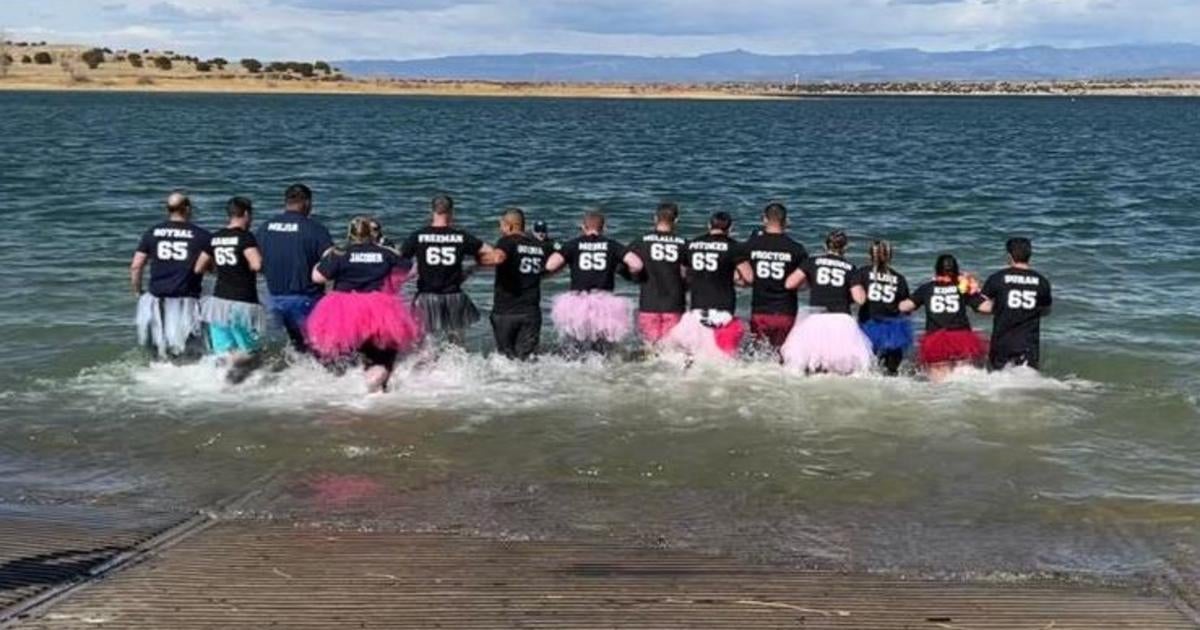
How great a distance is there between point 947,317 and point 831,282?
124 cm

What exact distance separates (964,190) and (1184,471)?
31.6 metres

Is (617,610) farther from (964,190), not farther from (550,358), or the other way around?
(964,190)

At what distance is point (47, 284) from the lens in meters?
20.4

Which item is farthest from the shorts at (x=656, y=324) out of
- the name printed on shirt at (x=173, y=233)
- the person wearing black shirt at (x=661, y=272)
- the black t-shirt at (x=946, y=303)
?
the name printed on shirt at (x=173, y=233)

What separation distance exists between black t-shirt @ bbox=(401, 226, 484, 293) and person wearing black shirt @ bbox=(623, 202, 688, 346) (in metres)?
1.74

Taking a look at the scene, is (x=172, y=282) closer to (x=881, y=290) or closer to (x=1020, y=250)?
(x=881, y=290)

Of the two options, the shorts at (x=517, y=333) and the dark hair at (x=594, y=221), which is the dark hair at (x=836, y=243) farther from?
the shorts at (x=517, y=333)

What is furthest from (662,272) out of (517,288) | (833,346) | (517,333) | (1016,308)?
(1016,308)

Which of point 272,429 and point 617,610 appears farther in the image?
point 272,429

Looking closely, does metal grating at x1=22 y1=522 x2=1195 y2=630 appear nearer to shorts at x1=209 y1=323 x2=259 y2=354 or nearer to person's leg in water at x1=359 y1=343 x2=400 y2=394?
person's leg in water at x1=359 y1=343 x2=400 y2=394

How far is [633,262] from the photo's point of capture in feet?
45.6

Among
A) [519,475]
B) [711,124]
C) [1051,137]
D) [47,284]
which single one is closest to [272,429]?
[519,475]

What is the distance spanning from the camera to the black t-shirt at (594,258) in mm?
13914

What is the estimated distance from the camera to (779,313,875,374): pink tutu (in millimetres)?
13297
